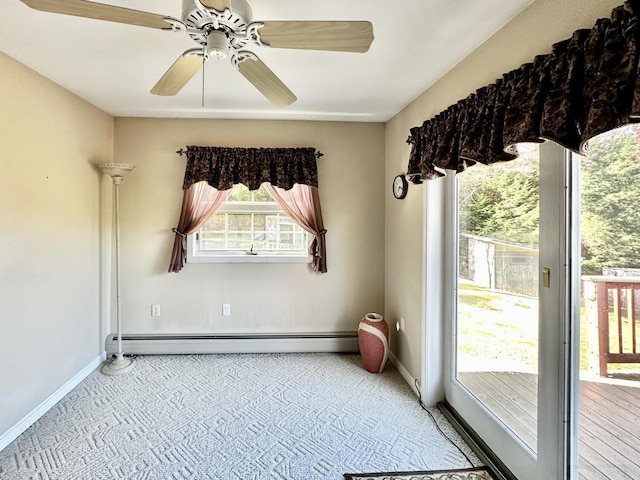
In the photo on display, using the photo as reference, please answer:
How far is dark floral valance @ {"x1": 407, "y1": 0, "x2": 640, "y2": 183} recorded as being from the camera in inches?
39.8

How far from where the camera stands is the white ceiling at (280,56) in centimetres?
158

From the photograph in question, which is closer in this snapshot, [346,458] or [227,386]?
[346,458]

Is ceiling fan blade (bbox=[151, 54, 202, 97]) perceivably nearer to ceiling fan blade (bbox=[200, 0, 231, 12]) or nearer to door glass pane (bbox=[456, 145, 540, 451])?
ceiling fan blade (bbox=[200, 0, 231, 12])

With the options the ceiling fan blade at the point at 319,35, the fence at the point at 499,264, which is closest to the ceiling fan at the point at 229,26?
the ceiling fan blade at the point at 319,35

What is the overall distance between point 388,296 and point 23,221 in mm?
3017

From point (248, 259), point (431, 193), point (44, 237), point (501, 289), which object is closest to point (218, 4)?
point (431, 193)

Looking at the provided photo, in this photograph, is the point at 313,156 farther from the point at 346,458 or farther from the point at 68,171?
the point at 346,458

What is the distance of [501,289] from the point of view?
1.91 m

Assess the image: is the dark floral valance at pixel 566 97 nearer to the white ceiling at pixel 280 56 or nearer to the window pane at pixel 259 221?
the white ceiling at pixel 280 56

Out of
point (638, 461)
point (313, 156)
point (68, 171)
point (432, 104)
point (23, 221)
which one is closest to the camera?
point (638, 461)

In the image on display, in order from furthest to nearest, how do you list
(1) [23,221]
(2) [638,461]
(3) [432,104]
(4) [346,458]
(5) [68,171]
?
(5) [68,171] < (3) [432,104] < (1) [23,221] < (4) [346,458] < (2) [638,461]

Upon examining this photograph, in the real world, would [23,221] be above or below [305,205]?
below

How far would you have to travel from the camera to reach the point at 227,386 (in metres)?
2.71

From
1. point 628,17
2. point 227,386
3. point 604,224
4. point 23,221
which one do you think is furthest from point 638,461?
point 23,221
